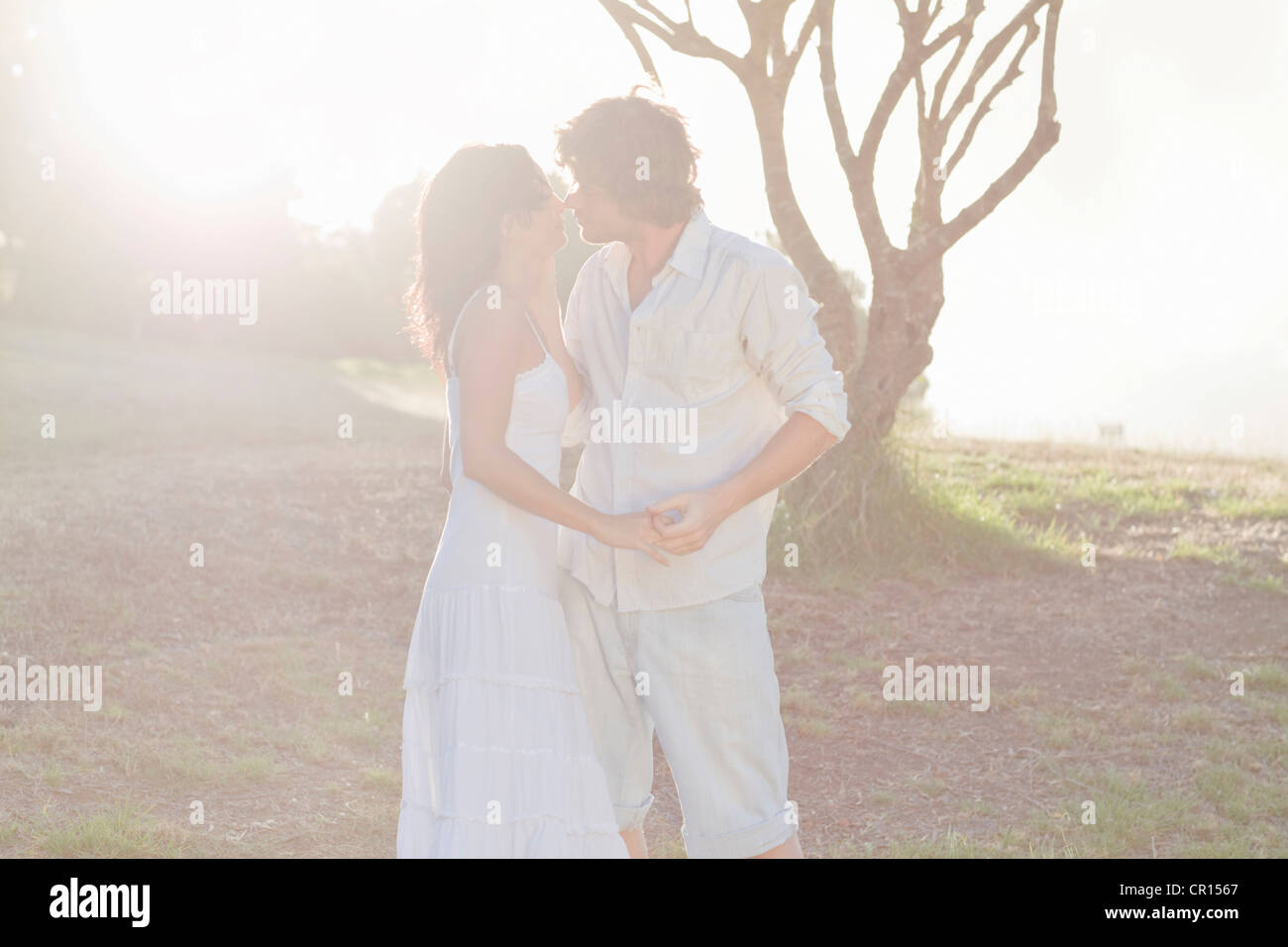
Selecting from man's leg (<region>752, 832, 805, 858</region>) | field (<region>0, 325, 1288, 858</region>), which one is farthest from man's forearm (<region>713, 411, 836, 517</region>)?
field (<region>0, 325, 1288, 858</region>)

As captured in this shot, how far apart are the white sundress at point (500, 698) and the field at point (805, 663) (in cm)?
194

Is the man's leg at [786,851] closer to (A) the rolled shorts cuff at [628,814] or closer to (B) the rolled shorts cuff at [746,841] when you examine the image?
(B) the rolled shorts cuff at [746,841]

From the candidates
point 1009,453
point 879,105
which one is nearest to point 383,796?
point 879,105

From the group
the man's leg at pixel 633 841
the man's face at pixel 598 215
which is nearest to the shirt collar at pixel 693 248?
the man's face at pixel 598 215

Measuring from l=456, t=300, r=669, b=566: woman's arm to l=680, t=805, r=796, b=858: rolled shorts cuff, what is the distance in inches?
26.5

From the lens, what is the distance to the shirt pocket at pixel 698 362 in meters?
2.79

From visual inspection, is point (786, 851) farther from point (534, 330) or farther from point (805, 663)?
point (805, 663)

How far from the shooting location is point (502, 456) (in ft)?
8.87

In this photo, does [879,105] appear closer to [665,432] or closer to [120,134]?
[665,432]

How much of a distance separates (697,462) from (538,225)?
0.67m

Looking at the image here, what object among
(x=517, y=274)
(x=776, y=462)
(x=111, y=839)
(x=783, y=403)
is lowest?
(x=111, y=839)

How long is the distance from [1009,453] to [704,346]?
11738mm

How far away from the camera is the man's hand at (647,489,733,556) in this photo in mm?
2646

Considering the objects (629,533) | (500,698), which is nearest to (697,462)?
(629,533)
